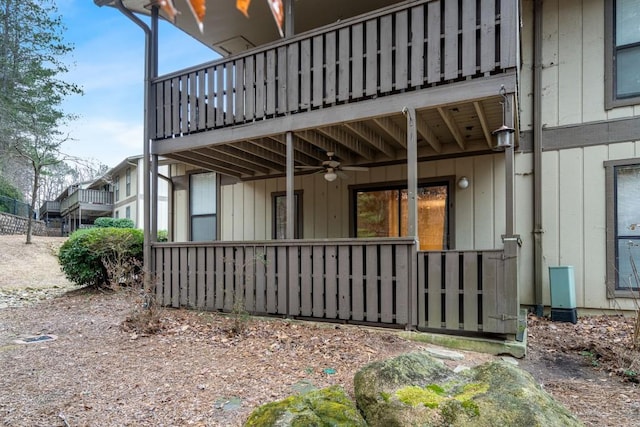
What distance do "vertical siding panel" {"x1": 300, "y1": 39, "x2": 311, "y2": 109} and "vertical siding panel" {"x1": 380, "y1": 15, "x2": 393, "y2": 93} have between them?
1075 millimetres

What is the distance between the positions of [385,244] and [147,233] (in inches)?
166


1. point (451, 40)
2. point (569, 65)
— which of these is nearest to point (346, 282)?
point (451, 40)

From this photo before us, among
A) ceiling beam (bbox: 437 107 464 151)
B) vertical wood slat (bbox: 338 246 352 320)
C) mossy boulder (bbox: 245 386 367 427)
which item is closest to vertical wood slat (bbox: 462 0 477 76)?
ceiling beam (bbox: 437 107 464 151)

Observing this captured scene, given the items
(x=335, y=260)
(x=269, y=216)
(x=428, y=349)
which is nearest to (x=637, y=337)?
(x=428, y=349)

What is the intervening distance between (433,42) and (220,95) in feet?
11.0

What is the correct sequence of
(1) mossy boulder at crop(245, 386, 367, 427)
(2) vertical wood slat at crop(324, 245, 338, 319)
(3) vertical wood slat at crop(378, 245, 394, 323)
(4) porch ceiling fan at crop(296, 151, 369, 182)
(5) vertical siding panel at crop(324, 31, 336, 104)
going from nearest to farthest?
(1) mossy boulder at crop(245, 386, 367, 427), (3) vertical wood slat at crop(378, 245, 394, 323), (2) vertical wood slat at crop(324, 245, 338, 319), (5) vertical siding panel at crop(324, 31, 336, 104), (4) porch ceiling fan at crop(296, 151, 369, 182)

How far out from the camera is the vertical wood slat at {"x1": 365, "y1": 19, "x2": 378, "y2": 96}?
16.2 feet

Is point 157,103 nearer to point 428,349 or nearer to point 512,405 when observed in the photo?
point 428,349

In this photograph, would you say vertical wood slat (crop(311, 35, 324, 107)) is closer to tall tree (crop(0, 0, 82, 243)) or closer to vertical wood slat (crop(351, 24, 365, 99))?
vertical wood slat (crop(351, 24, 365, 99))

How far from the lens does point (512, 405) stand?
2242 mm

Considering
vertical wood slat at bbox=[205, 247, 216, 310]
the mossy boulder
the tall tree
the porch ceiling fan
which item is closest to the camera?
the mossy boulder

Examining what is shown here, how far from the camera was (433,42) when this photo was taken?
15.0ft

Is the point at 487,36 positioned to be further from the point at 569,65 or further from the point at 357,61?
the point at 569,65

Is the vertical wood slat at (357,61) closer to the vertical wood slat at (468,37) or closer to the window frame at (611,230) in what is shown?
the vertical wood slat at (468,37)
